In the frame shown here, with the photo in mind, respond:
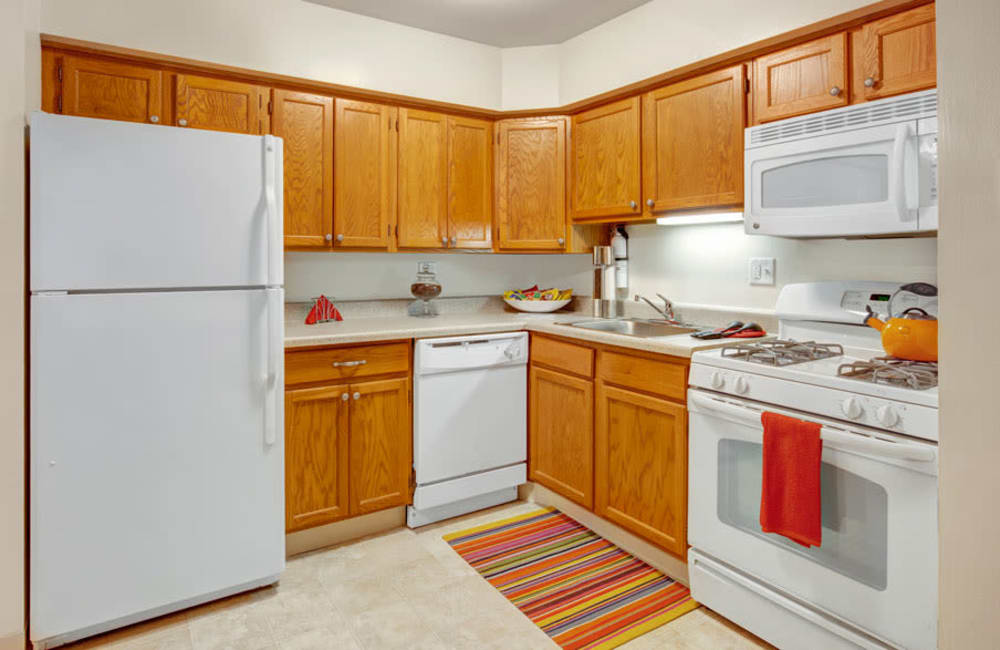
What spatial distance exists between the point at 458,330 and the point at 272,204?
1026 millimetres

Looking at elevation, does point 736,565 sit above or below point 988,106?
below

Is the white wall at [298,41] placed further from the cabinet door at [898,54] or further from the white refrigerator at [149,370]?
the cabinet door at [898,54]

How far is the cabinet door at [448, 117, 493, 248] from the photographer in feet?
10.5

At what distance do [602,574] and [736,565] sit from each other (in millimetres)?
593

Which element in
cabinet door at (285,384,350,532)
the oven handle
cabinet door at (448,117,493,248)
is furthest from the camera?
cabinet door at (448,117,493,248)

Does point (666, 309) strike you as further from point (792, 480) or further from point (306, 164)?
point (306, 164)

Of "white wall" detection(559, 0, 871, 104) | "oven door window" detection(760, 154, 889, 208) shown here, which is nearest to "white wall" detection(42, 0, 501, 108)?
"white wall" detection(559, 0, 871, 104)

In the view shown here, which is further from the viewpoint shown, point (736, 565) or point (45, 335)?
point (736, 565)

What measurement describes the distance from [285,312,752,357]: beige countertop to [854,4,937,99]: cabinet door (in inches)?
39.4

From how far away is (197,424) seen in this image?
6.67 ft

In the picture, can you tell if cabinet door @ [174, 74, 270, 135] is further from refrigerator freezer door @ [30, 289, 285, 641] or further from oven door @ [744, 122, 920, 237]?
oven door @ [744, 122, 920, 237]

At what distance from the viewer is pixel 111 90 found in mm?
2396

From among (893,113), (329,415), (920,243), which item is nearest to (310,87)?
(329,415)

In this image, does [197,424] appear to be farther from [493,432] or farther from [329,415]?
[493,432]
